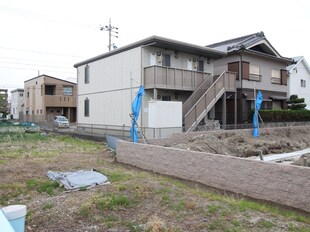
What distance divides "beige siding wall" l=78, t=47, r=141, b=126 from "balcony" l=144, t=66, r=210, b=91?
892 mm

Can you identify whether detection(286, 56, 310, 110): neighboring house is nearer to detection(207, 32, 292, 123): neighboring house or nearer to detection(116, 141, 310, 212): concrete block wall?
detection(207, 32, 292, 123): neighboring house

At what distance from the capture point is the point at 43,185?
691cm

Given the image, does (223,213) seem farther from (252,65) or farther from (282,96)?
(282,96)

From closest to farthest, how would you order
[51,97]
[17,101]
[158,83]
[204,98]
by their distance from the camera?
[158,83] < [204,98] < [51,97] < [17,101]

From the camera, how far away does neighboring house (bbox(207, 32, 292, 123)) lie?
20.5 metres

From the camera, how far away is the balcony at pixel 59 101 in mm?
35906

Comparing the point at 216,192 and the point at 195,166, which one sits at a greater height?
the point at 195,166

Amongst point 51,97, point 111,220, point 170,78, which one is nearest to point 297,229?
point 111,220

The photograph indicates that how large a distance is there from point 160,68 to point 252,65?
30.3 feet

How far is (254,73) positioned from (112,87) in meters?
10.9

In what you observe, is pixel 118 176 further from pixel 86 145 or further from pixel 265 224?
pixel 86 145

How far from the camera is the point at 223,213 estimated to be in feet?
16.1

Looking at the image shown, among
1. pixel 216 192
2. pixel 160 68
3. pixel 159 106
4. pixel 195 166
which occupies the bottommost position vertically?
pixel 216 192

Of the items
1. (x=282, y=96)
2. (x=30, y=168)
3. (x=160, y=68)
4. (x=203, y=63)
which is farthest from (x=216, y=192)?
(x=282, y=96)
